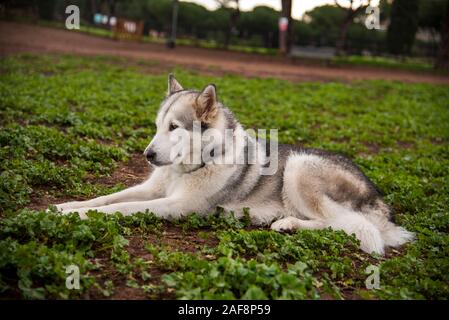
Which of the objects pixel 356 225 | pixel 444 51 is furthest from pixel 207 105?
pixel 444 51

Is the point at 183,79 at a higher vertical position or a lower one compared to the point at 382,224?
higher

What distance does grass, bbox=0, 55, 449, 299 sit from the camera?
3422 mm

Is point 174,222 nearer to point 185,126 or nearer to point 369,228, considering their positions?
point 185,126

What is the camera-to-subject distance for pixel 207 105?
4.94 meters

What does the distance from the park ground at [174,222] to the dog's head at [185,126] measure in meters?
0.66

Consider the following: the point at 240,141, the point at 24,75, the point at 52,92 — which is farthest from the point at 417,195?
the point at 24,75

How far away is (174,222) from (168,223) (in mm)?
67

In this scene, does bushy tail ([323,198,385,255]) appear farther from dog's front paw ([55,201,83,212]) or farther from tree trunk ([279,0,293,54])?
tree trunk ([279,0,293,54])

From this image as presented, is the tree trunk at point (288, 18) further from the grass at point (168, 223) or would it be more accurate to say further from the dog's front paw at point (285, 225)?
the dog's front paw at point (285, 225)

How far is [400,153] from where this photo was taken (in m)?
9.28

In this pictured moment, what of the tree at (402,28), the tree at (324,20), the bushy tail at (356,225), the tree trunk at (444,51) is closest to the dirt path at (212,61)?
the tree trunk at (444,51)

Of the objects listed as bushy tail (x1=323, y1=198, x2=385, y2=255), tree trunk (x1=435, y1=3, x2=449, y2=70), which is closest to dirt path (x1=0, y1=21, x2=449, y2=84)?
tree trunk (x1=435, y1=3, x2=449, y2=70)
